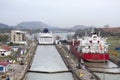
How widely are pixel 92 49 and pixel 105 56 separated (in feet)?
4.64

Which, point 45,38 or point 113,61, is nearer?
point 113,61

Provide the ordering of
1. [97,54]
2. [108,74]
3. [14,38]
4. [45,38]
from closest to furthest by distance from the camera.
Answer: [108,74] < [97,54] < [14,38] < [45,38]

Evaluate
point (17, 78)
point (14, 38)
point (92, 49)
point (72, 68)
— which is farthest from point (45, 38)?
point (17, 78)

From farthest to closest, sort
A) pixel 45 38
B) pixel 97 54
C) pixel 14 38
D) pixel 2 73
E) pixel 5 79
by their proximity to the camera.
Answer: pixel 45 38, pixel 14 38, pixel 97 54, pixel 2 73, pixel 5 79

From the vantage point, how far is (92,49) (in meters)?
27.8

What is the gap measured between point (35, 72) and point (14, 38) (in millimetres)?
31886

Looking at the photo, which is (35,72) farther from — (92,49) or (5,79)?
(92,49)

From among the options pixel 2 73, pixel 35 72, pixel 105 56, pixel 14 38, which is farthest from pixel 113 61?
pixel 14 38

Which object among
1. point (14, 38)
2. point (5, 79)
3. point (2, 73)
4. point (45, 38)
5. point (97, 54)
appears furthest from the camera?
point (45, 38)

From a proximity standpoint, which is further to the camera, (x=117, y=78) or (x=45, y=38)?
(x=45, y=38)

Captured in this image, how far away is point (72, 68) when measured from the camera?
72.1 ft

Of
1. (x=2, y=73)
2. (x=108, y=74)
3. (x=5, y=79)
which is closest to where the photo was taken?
(x=5, y=79)

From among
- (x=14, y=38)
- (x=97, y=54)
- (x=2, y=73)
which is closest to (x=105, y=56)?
(x=97, y=54)

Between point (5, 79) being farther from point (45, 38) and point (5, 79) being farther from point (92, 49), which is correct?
point (45, 38)
